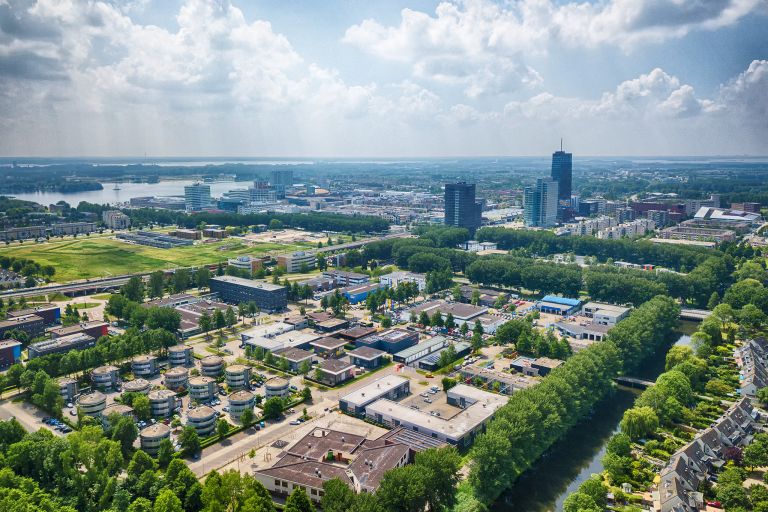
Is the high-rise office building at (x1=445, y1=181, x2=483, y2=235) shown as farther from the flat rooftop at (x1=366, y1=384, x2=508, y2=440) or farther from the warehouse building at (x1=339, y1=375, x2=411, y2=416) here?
the flat rooftop at (x1=366, y1=384, x2=508, y2=440)

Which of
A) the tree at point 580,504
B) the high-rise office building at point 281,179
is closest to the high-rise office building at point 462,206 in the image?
the tree at point 580,504

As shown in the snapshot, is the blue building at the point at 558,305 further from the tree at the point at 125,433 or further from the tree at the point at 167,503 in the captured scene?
the tree at the point at 167,503

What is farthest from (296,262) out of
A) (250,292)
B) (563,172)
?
(563,172)

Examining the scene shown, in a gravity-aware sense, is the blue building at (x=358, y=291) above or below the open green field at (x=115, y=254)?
below

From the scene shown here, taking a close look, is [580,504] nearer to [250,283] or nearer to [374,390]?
[374,390]

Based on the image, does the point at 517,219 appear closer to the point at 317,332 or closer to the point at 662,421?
the point at 317,332

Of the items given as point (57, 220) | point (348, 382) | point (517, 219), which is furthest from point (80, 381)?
point (517, 219)

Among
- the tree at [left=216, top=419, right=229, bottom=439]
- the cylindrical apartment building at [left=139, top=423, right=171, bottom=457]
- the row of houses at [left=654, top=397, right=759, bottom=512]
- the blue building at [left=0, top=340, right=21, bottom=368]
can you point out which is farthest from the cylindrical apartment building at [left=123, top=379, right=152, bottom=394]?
the row of houses at [left=654, top=397, right=759, bottom=512]

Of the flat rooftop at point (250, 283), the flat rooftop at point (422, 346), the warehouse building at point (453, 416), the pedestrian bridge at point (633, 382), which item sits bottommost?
the pedestrian bridge at point (633, 382)
